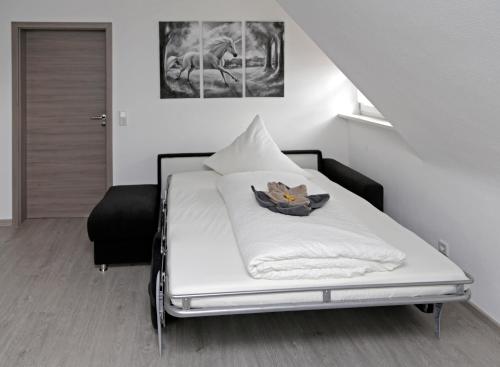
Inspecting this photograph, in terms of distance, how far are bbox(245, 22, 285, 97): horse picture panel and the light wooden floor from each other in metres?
2.40

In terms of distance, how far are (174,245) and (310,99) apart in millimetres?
2855

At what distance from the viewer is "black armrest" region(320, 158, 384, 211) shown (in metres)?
4.83

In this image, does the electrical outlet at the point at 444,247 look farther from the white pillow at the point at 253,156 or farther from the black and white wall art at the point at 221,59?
the black and white wall art at the point at 221,59

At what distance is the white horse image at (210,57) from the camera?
5.78 meters

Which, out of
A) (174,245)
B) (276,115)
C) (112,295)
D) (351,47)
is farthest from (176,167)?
(351,47)

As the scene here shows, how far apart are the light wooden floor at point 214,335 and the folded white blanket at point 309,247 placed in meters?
0.43

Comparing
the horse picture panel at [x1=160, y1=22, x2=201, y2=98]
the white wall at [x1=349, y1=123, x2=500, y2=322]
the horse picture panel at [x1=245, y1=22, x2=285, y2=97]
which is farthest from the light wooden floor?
the horse picture panel at [x1=245, y1=22, x2=285, y2=97]

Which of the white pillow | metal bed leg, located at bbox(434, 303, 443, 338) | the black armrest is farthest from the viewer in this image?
the white pillow

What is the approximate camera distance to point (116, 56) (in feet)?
18.9

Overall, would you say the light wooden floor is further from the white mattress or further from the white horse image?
the white horse image

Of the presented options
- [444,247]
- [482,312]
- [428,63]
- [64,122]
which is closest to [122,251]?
[64,122]

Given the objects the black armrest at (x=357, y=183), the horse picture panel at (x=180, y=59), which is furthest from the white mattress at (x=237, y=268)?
the horse picture panel at (x=180, y=59)

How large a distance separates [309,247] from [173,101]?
300 centimetres

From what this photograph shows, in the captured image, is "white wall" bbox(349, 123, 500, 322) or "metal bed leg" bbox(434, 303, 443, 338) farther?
"white wall" bbox(349, 123, 500, 322)
